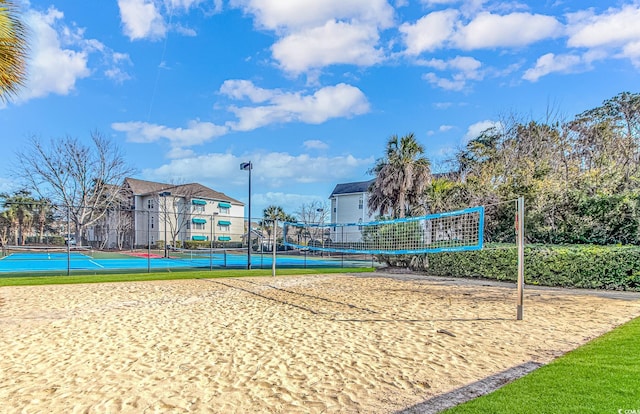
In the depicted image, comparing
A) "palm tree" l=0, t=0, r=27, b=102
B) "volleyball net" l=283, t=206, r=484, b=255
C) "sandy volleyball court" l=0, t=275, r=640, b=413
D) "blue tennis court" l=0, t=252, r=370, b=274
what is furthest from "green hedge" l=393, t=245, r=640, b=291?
"palm tree" l=0, t=0, r=27, b=102

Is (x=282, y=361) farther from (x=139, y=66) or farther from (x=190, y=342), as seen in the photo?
(x=139, y=66)

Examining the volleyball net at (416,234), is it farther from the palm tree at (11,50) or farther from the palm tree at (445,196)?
the palm tree at (11,50)

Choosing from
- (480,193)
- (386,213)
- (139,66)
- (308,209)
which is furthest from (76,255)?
(308,209)

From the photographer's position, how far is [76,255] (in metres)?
24.9

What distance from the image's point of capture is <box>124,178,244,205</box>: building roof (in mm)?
40281

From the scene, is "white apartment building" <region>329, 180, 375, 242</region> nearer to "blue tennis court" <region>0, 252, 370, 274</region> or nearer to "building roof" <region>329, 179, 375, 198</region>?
"building roof" <region>329, 179, 375, 198</region>

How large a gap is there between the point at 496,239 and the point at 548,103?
28.4 ft

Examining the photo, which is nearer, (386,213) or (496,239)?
(496,239)

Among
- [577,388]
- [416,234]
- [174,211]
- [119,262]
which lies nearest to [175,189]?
[174,211]

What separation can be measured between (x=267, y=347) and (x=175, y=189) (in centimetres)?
Answer: 3886

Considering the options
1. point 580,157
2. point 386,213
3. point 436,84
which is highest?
point 436,84

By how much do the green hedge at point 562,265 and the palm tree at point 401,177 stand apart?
341cm

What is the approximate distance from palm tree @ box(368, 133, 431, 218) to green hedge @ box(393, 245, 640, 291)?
3.41m

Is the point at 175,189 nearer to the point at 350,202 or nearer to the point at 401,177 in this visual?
the point at 350,202
